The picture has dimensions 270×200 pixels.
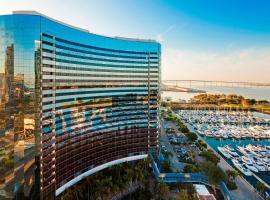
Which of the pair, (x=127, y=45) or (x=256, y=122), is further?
(x=256, y=122)

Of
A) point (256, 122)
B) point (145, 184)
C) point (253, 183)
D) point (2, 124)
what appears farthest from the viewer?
point (256, 122)

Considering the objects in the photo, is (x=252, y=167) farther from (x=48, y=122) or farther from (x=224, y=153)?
(x=48, y=122)

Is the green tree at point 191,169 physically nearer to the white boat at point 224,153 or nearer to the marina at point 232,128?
the white boat at point 224,153

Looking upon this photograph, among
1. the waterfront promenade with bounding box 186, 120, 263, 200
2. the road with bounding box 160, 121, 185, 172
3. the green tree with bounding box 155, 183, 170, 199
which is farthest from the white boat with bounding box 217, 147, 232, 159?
the green tree with bounding box 155, 183, 170, 199

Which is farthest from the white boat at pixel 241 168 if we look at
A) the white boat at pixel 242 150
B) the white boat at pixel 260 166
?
the white boat at pixel 242 150

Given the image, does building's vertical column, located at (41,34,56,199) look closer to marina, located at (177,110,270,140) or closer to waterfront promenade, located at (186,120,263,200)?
waterfront promenade, located at (186,120,263,200)

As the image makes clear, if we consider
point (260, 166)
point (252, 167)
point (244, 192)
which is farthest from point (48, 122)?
point (260, 166)

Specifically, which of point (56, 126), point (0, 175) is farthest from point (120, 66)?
point (0, 175)

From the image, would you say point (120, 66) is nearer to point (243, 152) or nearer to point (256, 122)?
point (243, 152)
